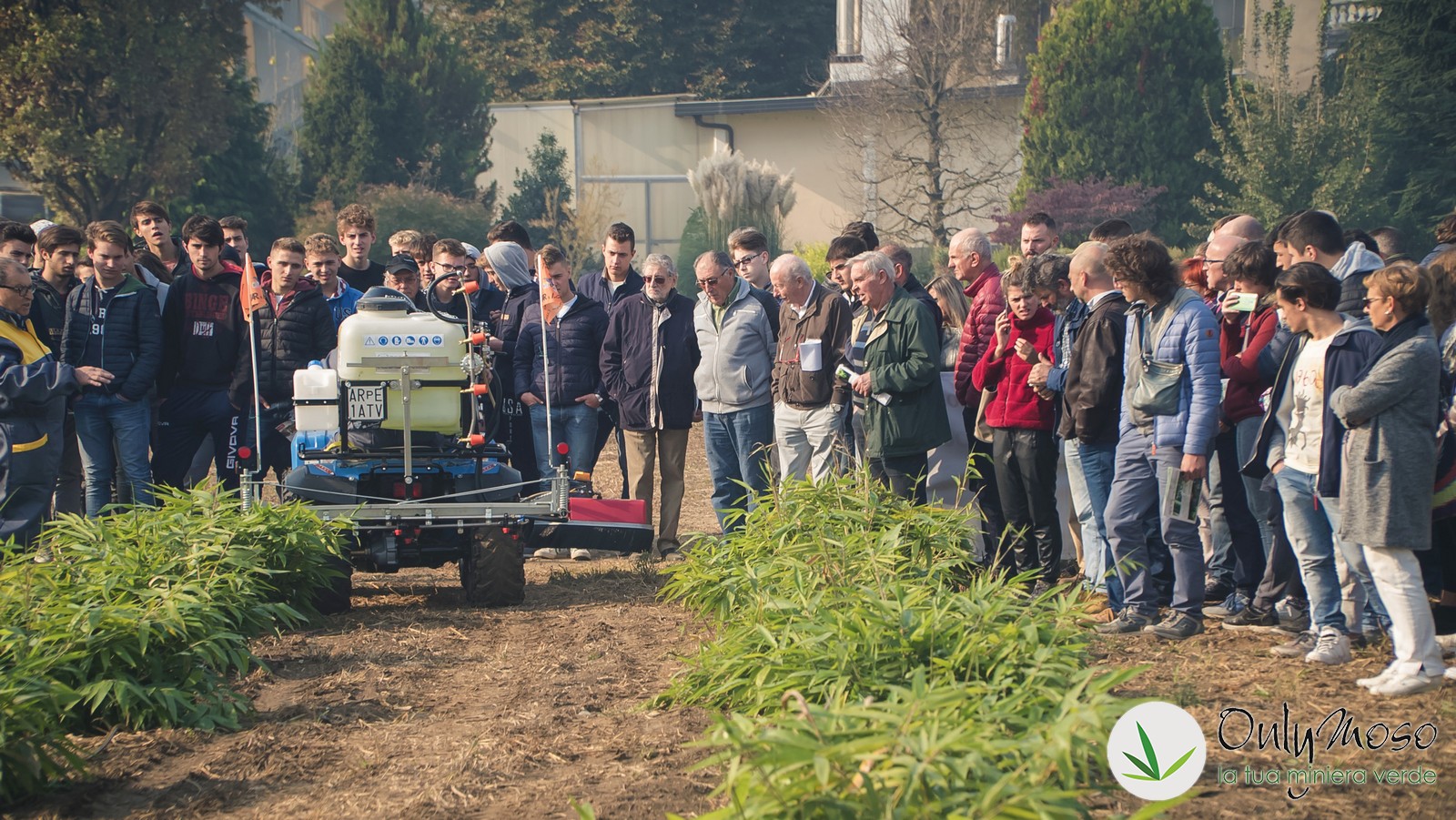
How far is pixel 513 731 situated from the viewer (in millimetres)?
5617

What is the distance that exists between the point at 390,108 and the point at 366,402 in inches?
A: 940

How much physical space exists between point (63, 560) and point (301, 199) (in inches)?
946

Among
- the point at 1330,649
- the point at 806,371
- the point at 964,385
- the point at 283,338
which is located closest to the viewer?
the point at 1330,649

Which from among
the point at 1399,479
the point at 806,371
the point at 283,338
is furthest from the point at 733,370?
the point at 1399,479

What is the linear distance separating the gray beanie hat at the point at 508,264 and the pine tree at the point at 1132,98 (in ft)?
57.8

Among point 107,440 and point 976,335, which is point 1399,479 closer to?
point 976,335

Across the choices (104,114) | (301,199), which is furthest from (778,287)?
(301,199)

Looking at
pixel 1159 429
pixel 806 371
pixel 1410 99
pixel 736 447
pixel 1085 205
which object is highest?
pixel 1410 99

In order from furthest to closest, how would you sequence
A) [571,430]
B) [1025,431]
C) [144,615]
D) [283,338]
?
[571,430] → [283,338] → [1025,431] → [144,615]

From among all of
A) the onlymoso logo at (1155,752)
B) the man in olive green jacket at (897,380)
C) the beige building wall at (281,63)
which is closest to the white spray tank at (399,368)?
the man in olive green jacket at (897,380)

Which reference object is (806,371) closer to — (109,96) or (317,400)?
(317,400)

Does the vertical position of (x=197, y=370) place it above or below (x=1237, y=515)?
above

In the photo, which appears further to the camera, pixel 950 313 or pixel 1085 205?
pixel 1085 205

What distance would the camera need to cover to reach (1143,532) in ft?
23.1
